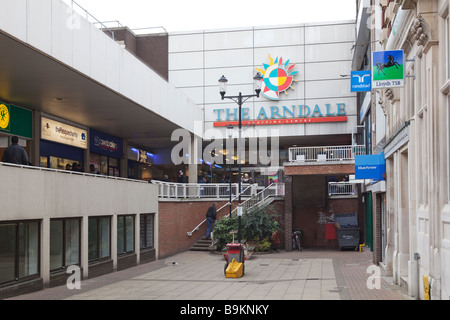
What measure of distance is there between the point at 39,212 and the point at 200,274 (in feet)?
20.6

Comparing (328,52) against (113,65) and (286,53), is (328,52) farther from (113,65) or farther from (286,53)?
(113,65)

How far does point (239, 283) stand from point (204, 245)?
1131 cm

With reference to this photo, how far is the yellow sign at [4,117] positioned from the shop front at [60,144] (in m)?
2.46

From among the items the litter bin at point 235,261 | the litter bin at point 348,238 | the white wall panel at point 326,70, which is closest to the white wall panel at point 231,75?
the white wall panel at point 326,70

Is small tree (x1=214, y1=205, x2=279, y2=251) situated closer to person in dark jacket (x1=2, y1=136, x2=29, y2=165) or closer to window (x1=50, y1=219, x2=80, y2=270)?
window (x1=50, y1=219, x2=80, y2=270)

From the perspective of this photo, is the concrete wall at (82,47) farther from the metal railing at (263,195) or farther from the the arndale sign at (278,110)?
the the arndale sign at (278,110)

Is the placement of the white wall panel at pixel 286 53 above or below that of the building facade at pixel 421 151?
above

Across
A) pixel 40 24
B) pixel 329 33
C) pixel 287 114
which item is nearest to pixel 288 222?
pixel 287 114

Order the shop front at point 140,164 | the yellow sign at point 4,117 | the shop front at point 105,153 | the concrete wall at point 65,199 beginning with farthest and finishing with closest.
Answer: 1. the shop front at point 140,164
2. the shop front at point 105,153
3. the yellow sign at point 4,117
4. the concrete wall at point 65,199

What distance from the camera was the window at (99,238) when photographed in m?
18.7

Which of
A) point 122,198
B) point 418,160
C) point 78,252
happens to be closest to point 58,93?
point 122,198

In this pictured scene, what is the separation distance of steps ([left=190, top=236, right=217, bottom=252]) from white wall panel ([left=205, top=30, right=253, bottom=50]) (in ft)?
50.2

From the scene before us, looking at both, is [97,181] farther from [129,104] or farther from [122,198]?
[129,104]

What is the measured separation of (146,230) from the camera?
941 inches
